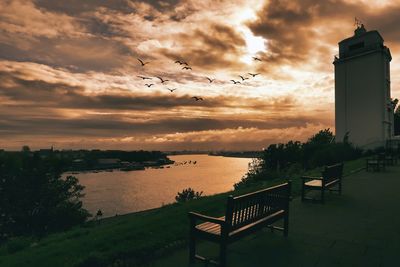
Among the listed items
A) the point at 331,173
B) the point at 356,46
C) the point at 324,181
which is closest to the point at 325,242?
the point at 324,181

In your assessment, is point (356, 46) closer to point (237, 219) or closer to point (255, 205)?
point (255, 205)

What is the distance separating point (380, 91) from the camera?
43.0 metres

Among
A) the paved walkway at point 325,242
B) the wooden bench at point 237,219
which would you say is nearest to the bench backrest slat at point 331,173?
the paved walkway at point 325,242

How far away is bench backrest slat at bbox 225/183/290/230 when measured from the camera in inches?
174

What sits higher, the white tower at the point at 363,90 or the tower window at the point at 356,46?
the tower window at the point at 356,46

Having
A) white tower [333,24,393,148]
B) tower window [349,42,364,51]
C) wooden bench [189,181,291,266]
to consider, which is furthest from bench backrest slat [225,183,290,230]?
tower window [349,42,364,51]

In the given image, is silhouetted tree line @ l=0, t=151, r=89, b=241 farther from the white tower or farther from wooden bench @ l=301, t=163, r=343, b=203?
the white tower

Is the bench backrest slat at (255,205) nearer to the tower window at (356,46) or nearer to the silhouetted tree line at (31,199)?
the silhouetted tree line at (31,199)

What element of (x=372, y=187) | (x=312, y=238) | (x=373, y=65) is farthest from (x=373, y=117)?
(x=312, y=238)

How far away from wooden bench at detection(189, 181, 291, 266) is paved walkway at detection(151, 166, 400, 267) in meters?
0.43

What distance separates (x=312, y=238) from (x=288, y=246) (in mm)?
750

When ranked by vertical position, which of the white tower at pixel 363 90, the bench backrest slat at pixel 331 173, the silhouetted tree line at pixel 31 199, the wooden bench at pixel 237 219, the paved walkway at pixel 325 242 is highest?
the white tower at pixel 363 90

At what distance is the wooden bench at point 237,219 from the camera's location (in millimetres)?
4305

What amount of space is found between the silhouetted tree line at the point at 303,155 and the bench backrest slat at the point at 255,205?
57.4 feet
